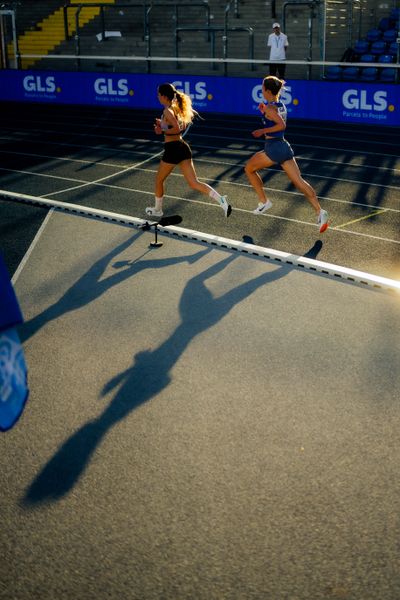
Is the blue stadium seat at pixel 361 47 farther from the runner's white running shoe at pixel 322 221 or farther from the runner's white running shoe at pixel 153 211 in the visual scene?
the runner's white running shoe at pixel 322 221

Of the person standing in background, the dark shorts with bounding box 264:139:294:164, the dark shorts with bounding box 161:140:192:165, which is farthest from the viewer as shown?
the person standing in background

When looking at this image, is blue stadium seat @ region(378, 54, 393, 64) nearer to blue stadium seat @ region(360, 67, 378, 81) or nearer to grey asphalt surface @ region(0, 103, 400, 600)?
blue stadium seat @ region(360, 67, 378, 81)

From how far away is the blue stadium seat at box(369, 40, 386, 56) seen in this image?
24.2 metres

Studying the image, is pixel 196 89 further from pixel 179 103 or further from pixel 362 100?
pixel 179 103

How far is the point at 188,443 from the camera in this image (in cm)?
535

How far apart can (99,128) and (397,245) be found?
1324 centimetres

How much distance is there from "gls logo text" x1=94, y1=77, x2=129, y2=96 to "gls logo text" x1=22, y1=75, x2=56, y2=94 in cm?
190

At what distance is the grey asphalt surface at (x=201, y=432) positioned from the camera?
13.5 feet

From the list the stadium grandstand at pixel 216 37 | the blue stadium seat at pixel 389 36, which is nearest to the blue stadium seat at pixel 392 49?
the stadium grandstand at pixel 216 37

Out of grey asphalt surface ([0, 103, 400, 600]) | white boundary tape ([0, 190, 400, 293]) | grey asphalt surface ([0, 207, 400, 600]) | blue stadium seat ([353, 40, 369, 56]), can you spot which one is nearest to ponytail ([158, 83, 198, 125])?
white boundary tape ([0, 190, 400, 293])

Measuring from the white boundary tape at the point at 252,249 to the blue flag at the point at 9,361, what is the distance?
580cm

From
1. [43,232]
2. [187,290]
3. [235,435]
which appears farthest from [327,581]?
[43,232]

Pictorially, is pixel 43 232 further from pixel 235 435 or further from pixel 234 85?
pixel 234 85

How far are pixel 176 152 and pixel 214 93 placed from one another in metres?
13.2
